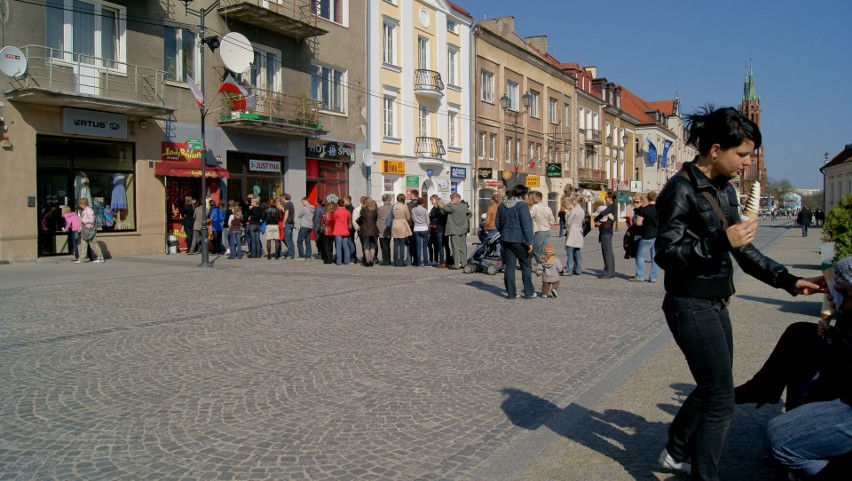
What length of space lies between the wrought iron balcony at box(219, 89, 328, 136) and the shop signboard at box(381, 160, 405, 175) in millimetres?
4706

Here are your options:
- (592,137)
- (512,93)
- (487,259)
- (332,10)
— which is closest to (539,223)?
(487,259)

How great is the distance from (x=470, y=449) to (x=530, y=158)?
138ft

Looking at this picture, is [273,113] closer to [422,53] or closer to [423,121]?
[423,121]

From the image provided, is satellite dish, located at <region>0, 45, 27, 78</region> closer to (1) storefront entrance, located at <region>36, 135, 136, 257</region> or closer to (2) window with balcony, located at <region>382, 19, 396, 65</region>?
(1) storefront entrance, located at <region>36, 135, 136, 257</region>

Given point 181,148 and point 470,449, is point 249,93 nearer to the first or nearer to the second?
point 181,148

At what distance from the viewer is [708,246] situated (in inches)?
130

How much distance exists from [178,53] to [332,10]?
823cm

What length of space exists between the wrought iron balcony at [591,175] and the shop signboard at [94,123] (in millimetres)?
40742

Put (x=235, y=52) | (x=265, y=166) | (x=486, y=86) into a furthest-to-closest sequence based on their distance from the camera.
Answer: (x=486, y=86)
(x=265, y=166)
(x=235, y=52)

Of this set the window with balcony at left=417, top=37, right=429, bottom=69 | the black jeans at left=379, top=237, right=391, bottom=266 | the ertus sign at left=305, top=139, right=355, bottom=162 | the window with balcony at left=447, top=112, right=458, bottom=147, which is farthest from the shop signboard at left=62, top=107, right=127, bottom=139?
the window with balcony at left=447, top=112, right=458, bottom=147

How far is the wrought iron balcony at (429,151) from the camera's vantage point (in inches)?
1299

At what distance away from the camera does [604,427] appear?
4.87m

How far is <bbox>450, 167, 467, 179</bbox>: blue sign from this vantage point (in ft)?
118

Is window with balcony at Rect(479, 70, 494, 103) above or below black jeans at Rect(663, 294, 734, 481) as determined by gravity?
above
